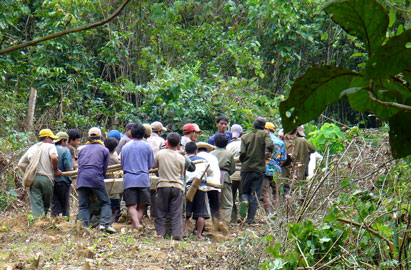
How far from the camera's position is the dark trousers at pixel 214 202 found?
10625mm

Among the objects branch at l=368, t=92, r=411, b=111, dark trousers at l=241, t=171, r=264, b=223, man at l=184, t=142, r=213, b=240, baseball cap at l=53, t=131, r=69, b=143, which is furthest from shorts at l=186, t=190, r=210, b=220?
branch at l=368, t=92, r=411, b=111

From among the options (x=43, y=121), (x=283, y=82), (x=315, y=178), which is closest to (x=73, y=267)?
(x=315, y=178)

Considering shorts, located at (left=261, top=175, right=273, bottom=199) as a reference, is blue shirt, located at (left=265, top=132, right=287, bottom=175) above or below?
above

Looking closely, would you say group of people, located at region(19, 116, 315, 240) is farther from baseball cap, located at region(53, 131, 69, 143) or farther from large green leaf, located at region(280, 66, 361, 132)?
large green leaf, located at region(280, 66, 361, 132)

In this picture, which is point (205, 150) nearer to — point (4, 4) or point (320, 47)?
point (4, 4)

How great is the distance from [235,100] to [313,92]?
14076mm

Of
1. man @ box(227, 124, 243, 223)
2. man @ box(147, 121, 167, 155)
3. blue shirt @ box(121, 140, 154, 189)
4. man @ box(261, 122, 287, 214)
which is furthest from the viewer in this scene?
man @ box(227, 124, 243, 223)

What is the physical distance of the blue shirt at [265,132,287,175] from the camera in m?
11.0

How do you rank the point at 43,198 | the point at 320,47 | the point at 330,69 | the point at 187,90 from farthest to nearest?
the point at 320,47
the point at 187,90
the point at 43,198
the point at 330,69

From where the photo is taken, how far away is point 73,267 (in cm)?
A: 745

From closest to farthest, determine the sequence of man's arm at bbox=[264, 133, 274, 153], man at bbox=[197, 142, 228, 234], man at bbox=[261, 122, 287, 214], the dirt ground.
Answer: the dirt ground, man at bbox=[197, 142, 228, 234], man's arm at bbox=[264, 133, 274, 153], man at bbox=[261, 122, 287, 214]

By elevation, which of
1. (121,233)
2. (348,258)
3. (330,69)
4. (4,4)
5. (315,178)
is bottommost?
(121,233)

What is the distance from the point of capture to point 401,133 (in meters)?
1.29

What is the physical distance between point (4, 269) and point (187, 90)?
829 centimetres
